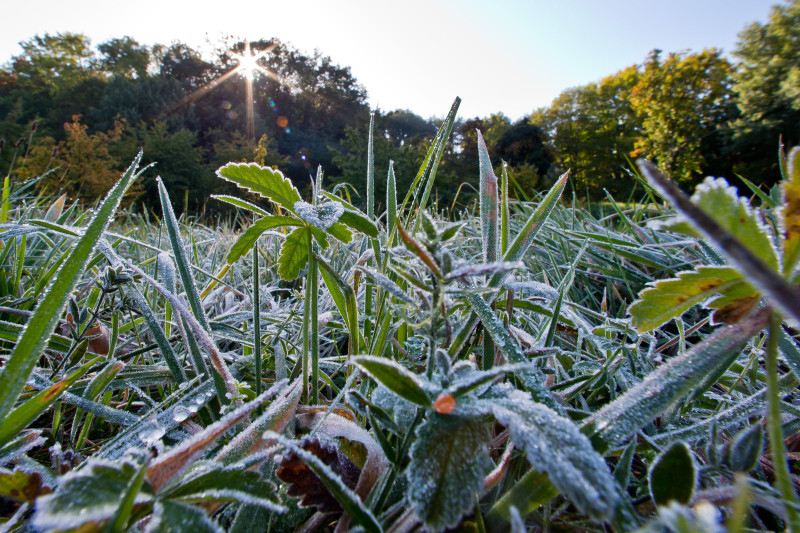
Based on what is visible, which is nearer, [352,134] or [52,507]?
[52,507]

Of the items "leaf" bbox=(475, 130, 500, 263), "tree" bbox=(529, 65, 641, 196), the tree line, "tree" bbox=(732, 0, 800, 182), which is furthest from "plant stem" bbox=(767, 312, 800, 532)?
"tree" bbox=(529, 65, 641, 196)

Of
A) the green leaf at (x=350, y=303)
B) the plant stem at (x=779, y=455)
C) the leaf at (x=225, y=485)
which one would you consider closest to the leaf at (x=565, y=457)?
the plant stem at (x=779, y=455)

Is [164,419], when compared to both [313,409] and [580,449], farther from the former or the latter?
[580,449]

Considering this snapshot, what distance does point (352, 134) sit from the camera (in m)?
7.49

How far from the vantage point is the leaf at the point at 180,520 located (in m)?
0.27

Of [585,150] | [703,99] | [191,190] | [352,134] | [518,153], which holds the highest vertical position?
[703,99]

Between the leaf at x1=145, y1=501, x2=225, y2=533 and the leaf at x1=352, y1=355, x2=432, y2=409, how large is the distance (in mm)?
146

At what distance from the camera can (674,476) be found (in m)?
0.30

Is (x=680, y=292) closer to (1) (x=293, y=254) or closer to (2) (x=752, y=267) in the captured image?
(2) (x=752, y=267)

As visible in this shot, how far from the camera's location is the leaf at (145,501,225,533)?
0.27 metres

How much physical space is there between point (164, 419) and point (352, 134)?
24.8 ft

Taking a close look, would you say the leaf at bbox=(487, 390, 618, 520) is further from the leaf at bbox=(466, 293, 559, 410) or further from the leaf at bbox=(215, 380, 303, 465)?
the leaf at bbox=(215, 380, 303, 465)

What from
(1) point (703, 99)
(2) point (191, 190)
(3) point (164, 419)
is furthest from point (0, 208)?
(1) point (703, 99)

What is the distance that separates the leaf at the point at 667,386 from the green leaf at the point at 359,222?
429 mm
